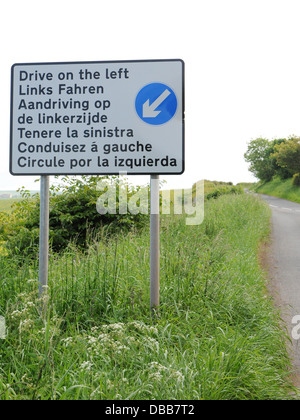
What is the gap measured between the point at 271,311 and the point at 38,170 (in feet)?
9.75

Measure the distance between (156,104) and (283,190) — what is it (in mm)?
41809

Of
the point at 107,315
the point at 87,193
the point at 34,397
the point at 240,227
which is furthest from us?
the point at 240,227

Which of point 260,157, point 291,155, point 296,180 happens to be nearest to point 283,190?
point 296,180

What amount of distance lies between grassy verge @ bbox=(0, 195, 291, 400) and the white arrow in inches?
64.2

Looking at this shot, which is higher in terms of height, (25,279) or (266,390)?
(25,279)

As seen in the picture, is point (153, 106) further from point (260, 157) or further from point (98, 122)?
point (260, 157)

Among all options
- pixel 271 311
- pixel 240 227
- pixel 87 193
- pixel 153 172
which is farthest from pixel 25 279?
pixel 240 227

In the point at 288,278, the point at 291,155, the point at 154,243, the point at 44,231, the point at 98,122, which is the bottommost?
the point at 288,278

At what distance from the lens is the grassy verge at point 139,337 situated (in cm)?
261

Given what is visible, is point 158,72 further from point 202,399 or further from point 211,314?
point 202,399

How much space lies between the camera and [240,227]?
34.6ft

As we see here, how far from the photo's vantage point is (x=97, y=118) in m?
3.89
